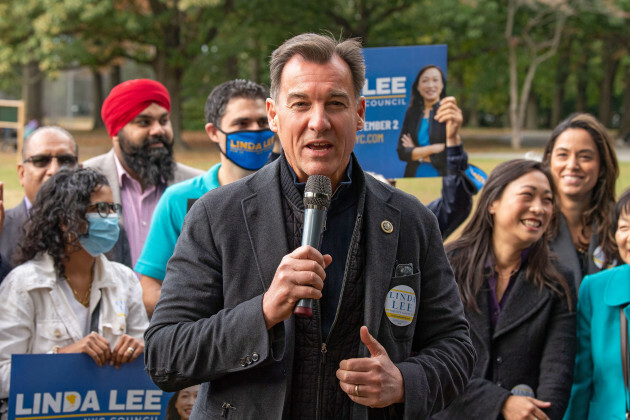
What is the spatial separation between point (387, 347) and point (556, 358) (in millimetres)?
1961

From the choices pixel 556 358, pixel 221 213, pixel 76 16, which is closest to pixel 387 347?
pixel 221 213

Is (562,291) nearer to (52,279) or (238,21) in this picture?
(52,279)

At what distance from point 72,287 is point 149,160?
140 centimetres

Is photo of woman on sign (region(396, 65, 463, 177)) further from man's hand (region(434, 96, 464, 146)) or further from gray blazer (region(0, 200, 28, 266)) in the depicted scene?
gray blazer (region(0, 200, 28, 266))

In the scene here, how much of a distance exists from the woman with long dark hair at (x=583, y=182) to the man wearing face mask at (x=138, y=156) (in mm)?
2614

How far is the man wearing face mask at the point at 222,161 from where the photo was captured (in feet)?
12.9

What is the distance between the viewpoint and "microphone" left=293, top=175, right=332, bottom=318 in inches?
82.1

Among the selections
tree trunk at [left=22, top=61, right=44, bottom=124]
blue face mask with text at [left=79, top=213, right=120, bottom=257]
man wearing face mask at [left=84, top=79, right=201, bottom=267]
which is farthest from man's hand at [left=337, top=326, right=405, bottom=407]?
tree trunk at [left=22, top=61, right=44, bottom=124]

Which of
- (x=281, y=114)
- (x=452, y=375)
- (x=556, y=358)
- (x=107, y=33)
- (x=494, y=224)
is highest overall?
(x=107, y=33)

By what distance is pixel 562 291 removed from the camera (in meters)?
4.09

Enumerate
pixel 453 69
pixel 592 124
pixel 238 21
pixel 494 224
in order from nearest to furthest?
pixel 494 224, pixel 592 124, pixel 238 21, pixel 453 69

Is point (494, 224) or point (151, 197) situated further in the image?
point (151, 197)

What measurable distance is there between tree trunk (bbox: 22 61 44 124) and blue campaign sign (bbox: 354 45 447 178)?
31.4 m

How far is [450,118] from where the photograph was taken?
4.67 m
